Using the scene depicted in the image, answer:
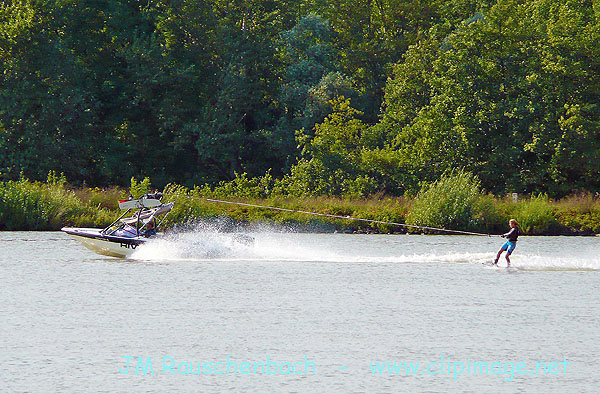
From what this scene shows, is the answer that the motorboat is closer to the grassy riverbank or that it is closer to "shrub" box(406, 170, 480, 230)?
the grassy riverbank

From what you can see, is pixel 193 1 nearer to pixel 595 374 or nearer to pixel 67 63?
pixel 67 63

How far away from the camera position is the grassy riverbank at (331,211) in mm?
47500

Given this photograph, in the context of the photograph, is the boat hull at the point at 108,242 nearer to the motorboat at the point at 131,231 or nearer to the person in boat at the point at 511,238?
the motorboat at the point at 131,231

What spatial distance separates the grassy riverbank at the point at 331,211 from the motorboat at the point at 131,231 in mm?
11845

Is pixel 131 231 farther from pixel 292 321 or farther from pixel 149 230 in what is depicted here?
pixel 292 321

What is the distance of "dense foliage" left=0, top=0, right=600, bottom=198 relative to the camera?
192 feet

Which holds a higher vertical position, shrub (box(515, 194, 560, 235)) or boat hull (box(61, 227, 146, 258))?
shrub (box(515, 194, 560, 235))

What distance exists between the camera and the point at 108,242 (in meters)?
32.6

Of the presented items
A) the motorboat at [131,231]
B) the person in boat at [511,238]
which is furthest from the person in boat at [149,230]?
the person in boat at [511,238]

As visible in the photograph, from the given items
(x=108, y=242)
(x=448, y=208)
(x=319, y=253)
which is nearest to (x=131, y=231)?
(x=108, y=242)

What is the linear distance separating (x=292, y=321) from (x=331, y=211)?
2963 centimetres

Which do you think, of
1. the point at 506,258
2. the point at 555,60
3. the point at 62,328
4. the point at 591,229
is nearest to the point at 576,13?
the point at 555,60

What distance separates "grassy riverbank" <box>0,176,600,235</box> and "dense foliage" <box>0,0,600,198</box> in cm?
585

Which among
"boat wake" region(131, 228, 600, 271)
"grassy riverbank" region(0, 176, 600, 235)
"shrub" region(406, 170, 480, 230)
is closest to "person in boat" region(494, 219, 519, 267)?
"boat wake" region(131, 228, 600, 271)
